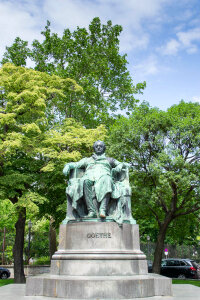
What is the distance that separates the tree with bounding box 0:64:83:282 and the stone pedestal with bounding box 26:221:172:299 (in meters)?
7.47

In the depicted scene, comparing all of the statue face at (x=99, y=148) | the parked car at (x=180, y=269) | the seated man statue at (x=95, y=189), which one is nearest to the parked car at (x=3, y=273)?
the parked car at (x=180, y=269)

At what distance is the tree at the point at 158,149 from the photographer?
18781mm

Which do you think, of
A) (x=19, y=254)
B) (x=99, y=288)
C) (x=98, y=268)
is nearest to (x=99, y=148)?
(x=98, y=268)

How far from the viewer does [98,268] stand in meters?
7.68

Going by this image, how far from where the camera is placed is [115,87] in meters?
27.4

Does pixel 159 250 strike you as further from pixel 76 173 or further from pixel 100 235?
pixel 100 235

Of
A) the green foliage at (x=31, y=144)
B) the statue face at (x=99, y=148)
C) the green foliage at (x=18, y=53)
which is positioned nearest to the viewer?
the statue face at (x=99, y=148)

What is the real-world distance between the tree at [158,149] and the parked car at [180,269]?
2724 mm

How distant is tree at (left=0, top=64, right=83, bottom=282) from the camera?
1584cm

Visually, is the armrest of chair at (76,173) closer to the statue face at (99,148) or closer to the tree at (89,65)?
the statue face at (99,148)

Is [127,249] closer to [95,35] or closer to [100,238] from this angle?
[100,238]

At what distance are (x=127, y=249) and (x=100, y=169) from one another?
2.34 meters

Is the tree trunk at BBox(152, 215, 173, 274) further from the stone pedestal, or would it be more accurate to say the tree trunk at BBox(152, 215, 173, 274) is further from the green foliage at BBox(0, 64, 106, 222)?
the stone pedestal

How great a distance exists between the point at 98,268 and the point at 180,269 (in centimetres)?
1671
